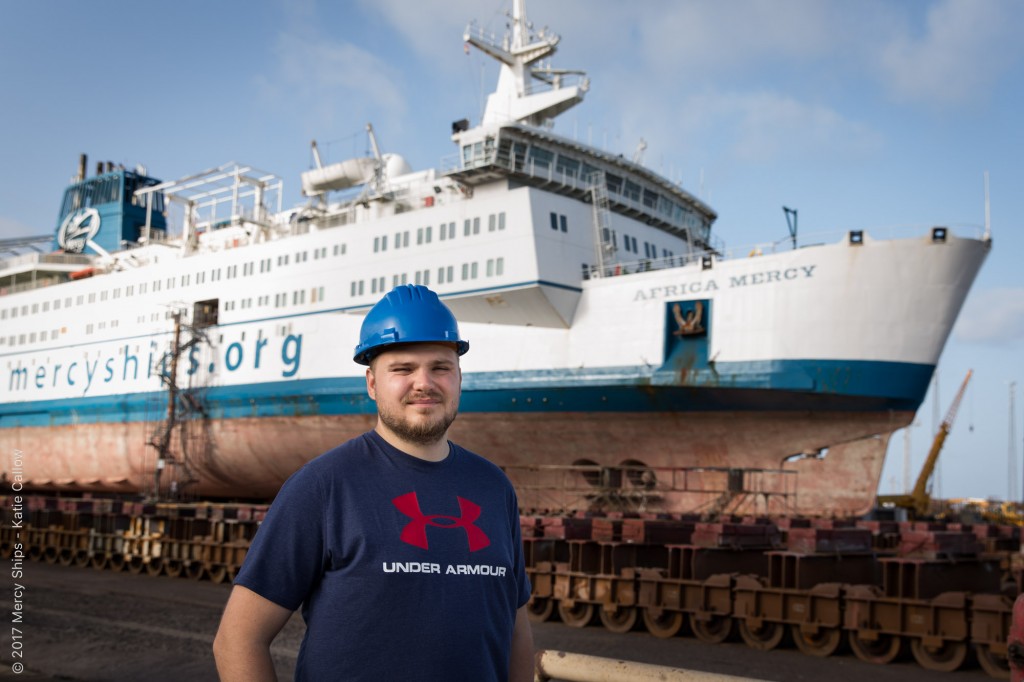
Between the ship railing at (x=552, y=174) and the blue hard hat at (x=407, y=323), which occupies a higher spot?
the ship railing at (x=552, y=174)

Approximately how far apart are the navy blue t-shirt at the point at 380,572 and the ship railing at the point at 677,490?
19119 mm

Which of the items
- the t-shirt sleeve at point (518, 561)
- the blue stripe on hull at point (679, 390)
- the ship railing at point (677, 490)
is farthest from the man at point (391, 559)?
the blue stripe on hull at point (679, 390)

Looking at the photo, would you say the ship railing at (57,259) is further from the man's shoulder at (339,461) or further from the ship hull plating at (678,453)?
the man's shoulder at (339,461)

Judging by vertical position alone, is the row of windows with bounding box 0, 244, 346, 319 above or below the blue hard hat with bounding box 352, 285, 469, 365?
above

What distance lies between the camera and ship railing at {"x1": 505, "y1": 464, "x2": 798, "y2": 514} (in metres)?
22.3

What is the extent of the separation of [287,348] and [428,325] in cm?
2814

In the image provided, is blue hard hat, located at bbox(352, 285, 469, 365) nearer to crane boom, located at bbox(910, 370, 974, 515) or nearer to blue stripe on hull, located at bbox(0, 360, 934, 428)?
blue stripe on hull, located at bbox(0, 360, 934, 428)

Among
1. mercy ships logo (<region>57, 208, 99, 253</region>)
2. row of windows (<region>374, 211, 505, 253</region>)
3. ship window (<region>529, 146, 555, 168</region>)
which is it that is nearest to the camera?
row of windows (<region>374, 211, 505, 253</region>)

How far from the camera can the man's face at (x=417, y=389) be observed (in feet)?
9.68

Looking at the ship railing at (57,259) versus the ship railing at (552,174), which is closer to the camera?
the ship railing at (552,174)

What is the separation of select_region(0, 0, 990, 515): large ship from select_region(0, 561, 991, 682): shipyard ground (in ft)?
31.1

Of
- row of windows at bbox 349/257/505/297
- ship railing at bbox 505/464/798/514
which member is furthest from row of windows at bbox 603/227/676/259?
ship railing at bbox 505/464/798/514

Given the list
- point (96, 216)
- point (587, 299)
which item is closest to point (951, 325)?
point (587, 299)

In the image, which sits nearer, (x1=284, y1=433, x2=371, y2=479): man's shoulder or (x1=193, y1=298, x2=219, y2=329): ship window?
(x1=284, y1=433, x2=371, y2=479): man's shoulder
